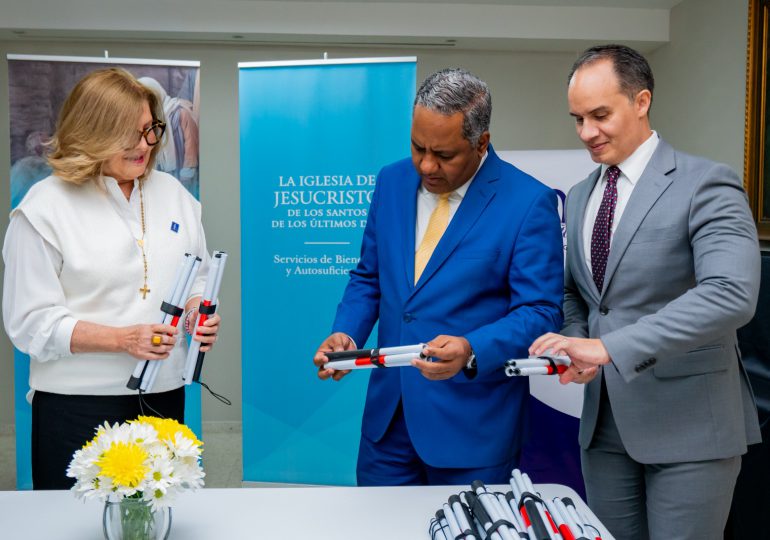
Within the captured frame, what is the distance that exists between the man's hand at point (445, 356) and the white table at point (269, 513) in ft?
0.89

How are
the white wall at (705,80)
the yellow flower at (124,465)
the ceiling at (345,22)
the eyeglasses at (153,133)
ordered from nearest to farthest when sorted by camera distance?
the yellow flower at (124,465), the eyeglasses at (153,133), the white wall at (705,80), the ceiling at (345,22)

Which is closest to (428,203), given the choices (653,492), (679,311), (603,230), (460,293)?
(460,293)

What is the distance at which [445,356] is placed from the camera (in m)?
1.64

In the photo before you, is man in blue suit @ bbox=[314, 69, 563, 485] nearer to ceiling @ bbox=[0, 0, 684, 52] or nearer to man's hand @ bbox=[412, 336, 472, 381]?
man's hand @ bbox=[412, 336, 472, 381]

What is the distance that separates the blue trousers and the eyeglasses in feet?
3.47

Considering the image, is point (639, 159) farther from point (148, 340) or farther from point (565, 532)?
point (148, 340)

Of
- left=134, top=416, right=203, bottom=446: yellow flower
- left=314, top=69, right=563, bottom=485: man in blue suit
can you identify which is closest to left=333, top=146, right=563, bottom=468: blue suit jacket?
left=314, top=69, right=563, bottom=485: man in blue suit

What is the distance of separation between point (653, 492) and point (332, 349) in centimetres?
90

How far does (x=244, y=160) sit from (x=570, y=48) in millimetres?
3088

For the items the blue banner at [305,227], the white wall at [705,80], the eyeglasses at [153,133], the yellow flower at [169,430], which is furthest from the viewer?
the white wall at [705,80]

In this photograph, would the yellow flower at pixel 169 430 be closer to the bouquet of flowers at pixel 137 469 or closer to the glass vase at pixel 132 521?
the bouquet of flowers at pixel 137 469

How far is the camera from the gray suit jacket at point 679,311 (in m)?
1.61

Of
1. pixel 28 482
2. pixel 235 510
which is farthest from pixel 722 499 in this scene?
pixel 28 482

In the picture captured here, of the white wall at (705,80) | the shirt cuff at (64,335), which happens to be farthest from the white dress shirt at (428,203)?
the white wall at (705,80)
